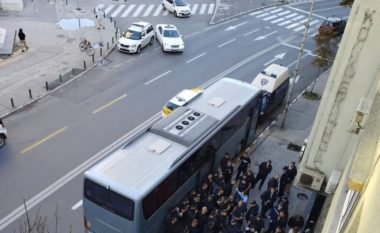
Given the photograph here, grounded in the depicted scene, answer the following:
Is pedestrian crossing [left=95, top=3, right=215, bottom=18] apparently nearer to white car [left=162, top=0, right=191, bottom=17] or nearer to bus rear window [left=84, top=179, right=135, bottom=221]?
white car [left=162, top=0, right=191, bottom=17]

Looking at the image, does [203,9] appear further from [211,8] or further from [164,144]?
[164,144]

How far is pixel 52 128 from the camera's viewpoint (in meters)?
Result: 19.2

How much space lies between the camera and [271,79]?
21.5m

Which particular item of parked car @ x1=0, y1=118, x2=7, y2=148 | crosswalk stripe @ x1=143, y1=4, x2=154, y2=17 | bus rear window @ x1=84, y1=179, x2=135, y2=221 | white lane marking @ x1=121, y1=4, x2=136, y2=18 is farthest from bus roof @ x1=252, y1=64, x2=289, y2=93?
white lane marking @ x1=121, y1=4, x2=136, y2=18

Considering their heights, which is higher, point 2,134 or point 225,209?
point 225,209

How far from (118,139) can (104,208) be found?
287 inches

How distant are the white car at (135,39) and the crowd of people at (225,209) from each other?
1453cm

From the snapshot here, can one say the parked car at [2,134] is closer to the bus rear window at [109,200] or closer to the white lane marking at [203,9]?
the bus rear window at [109,200]

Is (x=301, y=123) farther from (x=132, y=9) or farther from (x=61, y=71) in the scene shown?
(x=132, y=9)

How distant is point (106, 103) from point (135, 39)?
25.6ft

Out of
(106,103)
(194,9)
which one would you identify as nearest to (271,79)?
(106,103)

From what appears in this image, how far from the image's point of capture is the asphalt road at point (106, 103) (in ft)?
50.6

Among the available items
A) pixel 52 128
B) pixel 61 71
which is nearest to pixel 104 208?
pixel 52 128

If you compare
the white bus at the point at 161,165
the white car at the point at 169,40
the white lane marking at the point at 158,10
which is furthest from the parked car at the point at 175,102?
the white lane marking at the point at 158,10
